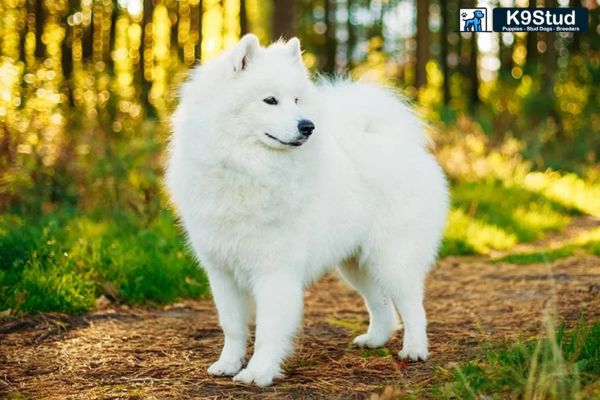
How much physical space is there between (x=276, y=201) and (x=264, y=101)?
18.0 inches

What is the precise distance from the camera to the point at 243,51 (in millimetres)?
3217

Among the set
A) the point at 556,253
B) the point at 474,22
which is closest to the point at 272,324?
the point at 474,22

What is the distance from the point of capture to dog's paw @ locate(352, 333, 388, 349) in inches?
157

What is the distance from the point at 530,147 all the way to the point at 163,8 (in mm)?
12809

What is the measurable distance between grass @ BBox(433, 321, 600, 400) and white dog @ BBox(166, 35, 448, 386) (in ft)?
2.67

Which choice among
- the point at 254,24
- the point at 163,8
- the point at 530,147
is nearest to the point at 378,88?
the point at 530,147

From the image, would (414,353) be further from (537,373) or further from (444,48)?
(444,48)

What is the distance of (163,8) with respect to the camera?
2141 centimetres

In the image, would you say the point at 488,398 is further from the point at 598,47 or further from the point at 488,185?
the point at 598,47

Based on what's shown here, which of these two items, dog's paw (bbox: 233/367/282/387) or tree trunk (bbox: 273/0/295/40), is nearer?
dog's paw (bbox: 233/367/282/387)

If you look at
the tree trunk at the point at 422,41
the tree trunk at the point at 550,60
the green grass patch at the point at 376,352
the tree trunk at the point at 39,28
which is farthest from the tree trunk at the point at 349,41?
the green grass patch at the point at 376,352

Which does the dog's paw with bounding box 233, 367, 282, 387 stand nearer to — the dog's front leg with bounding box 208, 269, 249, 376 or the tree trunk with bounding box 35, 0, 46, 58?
the dog's front leg with bounding box 208, 269, 249, 376

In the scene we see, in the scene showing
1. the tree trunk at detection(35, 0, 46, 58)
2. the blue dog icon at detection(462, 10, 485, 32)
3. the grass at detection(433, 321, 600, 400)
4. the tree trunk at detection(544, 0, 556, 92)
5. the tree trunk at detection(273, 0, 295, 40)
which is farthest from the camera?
the tree trunk at detection(35, 0, 46, 58)

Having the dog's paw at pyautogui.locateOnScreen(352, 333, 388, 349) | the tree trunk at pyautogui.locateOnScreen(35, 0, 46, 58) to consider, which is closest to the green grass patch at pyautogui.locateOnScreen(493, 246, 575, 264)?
the dog's paw at pyautogui.locateOnScreen(352, 333, 388, 349)
